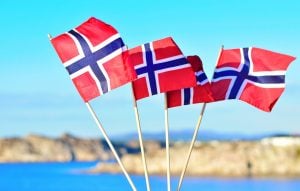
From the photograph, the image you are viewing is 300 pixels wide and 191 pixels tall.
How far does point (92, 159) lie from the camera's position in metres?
154

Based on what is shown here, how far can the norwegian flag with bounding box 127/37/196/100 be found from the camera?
9.77m

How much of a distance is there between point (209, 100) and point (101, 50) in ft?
5.00

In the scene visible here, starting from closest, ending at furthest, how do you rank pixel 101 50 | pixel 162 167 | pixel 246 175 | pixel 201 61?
1. pixel 101 50
2. pixel 201 61
3. pixel 246 175
4. pixel 162 167

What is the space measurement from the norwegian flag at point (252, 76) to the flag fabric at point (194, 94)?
276mm

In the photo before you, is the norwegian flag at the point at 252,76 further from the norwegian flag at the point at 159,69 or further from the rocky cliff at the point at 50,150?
the rocky cliff at the point at 50,150

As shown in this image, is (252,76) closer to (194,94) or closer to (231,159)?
(194,94)

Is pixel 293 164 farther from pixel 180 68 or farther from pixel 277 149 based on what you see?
pixel 180 68

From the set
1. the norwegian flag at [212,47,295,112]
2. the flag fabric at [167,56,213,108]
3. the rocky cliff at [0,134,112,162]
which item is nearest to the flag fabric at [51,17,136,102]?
the flag fabric at [167,56,213,108]

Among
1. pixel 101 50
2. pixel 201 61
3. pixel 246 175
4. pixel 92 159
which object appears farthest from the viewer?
pixel 92 159

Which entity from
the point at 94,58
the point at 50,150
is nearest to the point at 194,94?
the point at 94,58

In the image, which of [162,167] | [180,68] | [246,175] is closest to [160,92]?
[180,68]

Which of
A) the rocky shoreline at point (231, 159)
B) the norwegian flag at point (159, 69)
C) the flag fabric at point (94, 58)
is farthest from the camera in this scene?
the rocky shoreline at point (231, 159)

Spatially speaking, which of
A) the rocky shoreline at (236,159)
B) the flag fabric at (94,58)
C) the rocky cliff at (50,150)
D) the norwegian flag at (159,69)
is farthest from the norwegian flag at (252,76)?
the rocky cliff at (50,150)

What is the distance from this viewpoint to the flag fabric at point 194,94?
1014 centimetres
